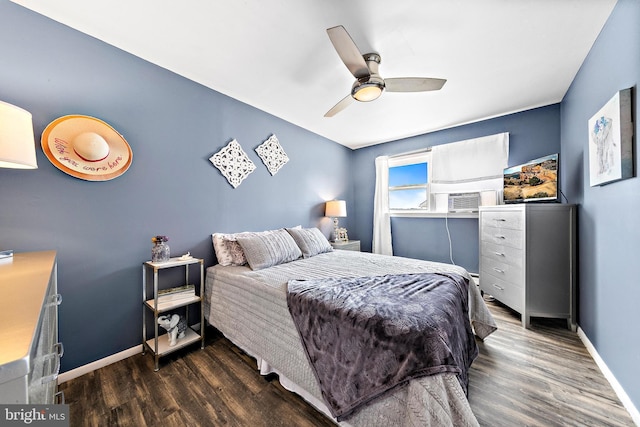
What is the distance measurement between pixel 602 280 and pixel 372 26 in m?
2.53

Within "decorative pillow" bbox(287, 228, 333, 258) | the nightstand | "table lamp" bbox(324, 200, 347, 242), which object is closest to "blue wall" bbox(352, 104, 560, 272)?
the nightstand

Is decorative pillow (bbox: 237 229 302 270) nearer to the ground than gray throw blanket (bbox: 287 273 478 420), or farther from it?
farther from it

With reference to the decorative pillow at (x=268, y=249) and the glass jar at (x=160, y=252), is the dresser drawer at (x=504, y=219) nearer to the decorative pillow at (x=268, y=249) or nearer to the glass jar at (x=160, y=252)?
the decorative pillow at (x=268, y=249)

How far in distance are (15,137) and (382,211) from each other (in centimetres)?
398

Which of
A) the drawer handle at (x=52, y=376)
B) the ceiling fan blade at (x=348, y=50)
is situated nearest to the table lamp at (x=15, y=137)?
the drawer handle at (x=52, y=376)

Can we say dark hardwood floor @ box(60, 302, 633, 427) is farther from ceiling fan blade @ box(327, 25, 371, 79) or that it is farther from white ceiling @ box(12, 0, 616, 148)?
white ceiling @ box(12, 0, 616, 148)

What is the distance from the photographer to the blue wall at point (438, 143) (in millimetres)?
2834

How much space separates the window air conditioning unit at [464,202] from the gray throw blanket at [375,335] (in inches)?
84.9

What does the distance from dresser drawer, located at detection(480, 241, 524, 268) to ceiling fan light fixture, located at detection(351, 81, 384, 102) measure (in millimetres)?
2114

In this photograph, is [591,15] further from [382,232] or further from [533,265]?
[382,232]

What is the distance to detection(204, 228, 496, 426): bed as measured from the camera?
928mm

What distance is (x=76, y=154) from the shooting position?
64.0 inches

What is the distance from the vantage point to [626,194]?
4.58 ft

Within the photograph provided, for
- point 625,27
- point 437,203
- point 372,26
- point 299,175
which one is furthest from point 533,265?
point 299,175
